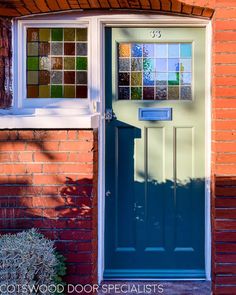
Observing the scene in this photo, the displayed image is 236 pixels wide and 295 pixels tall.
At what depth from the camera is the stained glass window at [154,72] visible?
4316mm

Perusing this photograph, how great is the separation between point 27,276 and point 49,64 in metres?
1.91

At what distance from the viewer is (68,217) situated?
3.77 meters

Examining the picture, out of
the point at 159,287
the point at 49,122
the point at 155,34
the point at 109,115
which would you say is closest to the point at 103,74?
the point at 109,115

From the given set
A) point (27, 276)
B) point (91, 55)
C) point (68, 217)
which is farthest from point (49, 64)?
point (27, 276)

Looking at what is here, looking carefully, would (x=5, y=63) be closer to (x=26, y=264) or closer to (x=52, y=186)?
(x=52, y=186)

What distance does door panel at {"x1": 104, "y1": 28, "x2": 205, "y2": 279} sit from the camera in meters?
4.29

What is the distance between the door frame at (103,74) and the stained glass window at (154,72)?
0.58ft

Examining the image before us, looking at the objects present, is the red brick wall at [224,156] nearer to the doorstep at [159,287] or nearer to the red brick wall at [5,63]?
the doorstep at [159,287]

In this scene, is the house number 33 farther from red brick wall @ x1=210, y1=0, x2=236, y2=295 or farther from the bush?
Result: the bush

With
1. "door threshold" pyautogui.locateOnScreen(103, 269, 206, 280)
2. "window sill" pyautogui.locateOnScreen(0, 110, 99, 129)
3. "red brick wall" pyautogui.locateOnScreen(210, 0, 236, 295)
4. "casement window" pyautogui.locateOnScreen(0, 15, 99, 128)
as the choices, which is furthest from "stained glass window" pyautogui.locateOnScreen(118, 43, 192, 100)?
"door threshold" pyautogui.locateOnScreen(103, 269, 206, 280)

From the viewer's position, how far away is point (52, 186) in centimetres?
378

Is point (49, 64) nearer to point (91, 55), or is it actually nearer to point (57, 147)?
point (91, 55)

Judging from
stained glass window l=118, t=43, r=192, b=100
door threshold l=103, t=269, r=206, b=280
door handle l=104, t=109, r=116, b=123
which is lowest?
door threshold l=103, t=269, r=206, b=280

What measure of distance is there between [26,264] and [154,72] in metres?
2.05
